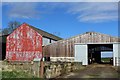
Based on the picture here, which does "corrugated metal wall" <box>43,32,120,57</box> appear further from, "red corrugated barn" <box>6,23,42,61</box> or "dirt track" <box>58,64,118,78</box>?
"dirt track" <box>58,64,118,78</box>

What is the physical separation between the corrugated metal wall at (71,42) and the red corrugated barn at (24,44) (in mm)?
4827

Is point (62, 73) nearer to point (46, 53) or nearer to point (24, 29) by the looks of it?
point (46, 53)

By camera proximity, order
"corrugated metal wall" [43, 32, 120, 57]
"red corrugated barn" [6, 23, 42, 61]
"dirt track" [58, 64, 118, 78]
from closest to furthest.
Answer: "dirt track" [58, 64, 118, 78]
"corrugated metal wall" [43, 32, 120, 57]
"red corrugated barn" [6, 23, 42, 61]

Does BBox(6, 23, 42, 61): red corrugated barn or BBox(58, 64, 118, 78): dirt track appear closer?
BBox(58, 64, 118, 78): dirt track

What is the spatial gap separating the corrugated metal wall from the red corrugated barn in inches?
190

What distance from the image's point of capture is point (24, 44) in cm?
4459

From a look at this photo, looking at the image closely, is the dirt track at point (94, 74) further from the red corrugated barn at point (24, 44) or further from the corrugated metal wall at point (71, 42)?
the red corrugated barn at point (24, 44)

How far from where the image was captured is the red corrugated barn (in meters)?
44.0

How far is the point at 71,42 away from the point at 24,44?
32.9 feet

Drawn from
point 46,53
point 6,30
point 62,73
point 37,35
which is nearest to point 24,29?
point 37,35

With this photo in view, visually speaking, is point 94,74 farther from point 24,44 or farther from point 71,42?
point 24,44

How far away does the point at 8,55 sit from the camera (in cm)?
4500

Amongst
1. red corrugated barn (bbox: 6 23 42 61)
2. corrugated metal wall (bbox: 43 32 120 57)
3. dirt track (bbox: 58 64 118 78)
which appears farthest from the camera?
red corrugated barn (bbox: 6 23 42 61)

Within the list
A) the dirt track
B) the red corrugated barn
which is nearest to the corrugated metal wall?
the red corrugated barn
